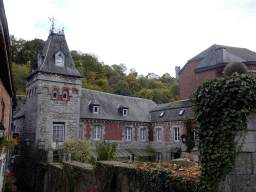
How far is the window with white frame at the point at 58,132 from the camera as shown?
1884cm

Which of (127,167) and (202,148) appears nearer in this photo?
(202,148)

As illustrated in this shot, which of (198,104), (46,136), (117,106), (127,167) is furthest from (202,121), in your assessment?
(117,106)

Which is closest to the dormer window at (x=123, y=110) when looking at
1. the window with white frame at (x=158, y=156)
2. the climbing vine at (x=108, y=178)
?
the window with white frame at (x=158, y=156)

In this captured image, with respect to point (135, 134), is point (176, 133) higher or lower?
higher

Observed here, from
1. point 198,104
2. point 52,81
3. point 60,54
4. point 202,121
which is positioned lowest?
point 202,121

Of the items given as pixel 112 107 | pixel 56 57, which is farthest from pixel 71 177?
pixel 112 107

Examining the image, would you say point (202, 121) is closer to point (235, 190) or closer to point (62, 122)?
point (235, 190)

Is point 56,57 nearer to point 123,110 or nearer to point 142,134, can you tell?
point 123,110

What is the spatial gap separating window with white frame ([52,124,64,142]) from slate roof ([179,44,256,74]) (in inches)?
636

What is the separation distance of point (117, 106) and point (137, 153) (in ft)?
17.4

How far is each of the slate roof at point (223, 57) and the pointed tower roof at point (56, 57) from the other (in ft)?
45.1

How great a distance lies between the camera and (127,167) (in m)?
7.05

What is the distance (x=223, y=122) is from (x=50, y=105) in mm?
16349

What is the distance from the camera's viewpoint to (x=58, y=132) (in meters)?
19.0
